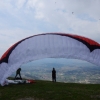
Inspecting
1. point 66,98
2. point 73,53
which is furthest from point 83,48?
point 66,98

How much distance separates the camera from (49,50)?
17406 millimetres

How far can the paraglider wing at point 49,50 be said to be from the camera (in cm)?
1679

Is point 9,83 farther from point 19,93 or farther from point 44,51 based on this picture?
point 44,51

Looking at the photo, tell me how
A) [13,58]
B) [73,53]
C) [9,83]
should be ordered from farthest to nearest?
[9,83] < [13,58] < [73,53]

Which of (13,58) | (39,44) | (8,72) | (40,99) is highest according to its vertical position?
(39,44)

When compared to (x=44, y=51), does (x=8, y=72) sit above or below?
below

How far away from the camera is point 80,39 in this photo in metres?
18.6

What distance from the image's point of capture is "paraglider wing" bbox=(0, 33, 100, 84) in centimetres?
1679

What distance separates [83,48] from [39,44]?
3.93 meters

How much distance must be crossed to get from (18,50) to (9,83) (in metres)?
6.97

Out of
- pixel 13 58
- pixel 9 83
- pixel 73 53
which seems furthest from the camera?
pixel 9 83

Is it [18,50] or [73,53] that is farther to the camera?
[18,50]

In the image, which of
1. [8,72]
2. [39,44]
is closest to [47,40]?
[39,44]

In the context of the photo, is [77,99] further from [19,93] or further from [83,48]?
[19,93]
